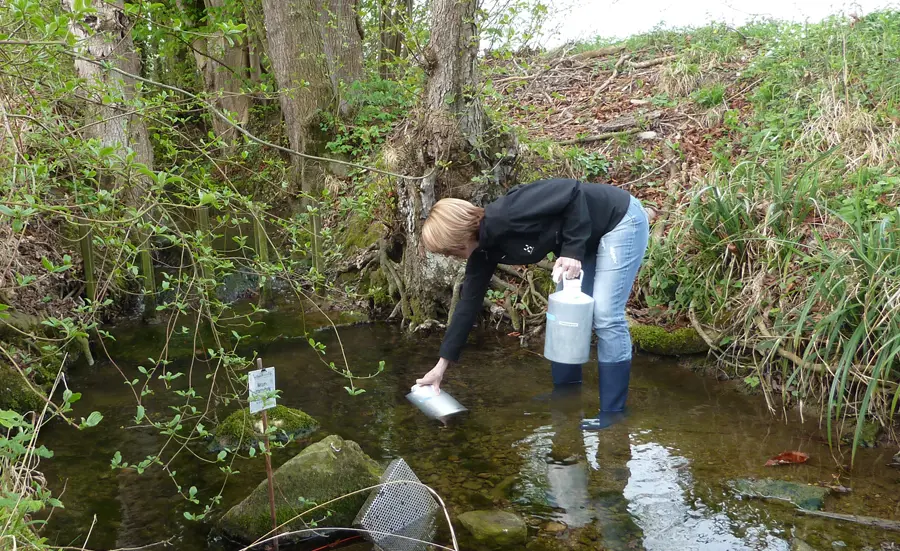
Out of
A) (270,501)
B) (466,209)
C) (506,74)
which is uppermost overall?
(506,74)

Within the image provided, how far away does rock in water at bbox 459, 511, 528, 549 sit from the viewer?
3178 millimetres

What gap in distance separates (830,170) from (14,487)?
566 centimetres

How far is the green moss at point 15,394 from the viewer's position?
4703 mm

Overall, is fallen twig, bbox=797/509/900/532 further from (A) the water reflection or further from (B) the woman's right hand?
(B) the woman's right hand

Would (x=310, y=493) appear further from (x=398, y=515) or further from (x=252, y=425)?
(x=252, y=425)

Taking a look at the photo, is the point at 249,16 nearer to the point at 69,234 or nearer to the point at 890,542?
the point at 69,234

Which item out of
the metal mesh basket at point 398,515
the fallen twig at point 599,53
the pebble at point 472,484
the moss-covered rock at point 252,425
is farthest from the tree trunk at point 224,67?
the metal mesh basket at point 398,515

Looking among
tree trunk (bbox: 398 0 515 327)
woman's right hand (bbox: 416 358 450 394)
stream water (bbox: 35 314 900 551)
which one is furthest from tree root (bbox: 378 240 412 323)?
woman's right hand (bbox: 416 358 450 394)

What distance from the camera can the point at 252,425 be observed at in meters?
4.03

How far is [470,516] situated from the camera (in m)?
3.38

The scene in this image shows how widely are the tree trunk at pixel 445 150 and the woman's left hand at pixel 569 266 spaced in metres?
2.73

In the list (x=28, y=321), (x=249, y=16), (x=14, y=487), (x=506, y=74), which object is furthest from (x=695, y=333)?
(x=249, y=16)

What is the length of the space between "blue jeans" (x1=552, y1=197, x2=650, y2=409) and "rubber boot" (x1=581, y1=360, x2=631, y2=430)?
0.06ft

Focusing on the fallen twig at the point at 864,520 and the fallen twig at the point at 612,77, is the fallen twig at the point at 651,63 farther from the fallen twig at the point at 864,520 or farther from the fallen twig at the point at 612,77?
the fallen twig at the point at 864,520
